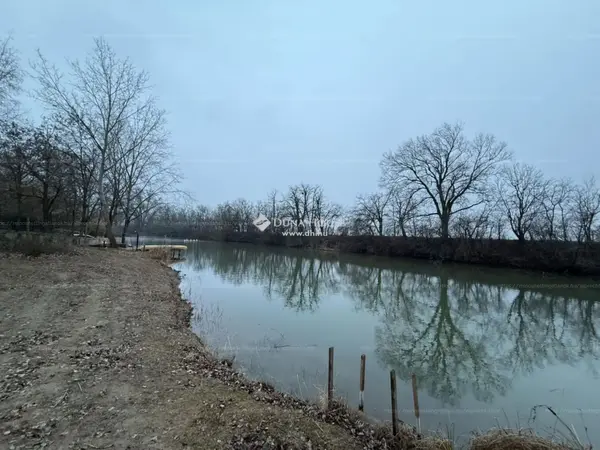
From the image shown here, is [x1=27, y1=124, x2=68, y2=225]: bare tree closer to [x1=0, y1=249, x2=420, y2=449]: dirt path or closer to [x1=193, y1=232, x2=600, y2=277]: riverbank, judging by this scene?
[x1=0, y1=249, x2=420, y2=449]: dirt path

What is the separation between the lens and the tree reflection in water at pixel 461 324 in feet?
22.6

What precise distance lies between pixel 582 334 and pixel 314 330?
8.51 meters

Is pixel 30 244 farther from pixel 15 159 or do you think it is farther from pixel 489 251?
pixel 489 251

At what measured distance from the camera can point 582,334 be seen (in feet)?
32.1

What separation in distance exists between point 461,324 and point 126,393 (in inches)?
400

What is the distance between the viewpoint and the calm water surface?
17.9ft

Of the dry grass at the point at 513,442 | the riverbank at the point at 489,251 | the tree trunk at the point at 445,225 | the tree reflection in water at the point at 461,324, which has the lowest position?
the tree reflection in water at the point at 461,324

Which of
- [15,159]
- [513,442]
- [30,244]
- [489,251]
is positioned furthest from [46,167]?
[489,251]

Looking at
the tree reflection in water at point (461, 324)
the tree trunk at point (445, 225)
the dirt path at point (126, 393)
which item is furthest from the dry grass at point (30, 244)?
the tree trunk at point (445, 225)

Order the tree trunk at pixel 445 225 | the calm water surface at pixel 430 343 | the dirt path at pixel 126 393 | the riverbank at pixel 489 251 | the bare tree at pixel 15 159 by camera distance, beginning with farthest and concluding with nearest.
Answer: the tree trunk at pixel 445 225 < the riverbank at pixel 489 251 < the bare tree at pixel 15 159 < the calm water surface at pixel 430 343 < the dirt path at pixel 126 393

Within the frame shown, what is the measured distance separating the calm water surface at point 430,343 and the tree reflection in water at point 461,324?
0.04 meters

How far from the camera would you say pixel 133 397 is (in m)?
4.06

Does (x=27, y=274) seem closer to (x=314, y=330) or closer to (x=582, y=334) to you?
(x=314, y=330)

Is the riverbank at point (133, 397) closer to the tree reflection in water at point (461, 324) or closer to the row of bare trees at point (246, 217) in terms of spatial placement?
the tree reflection in water at point (461, 324)
